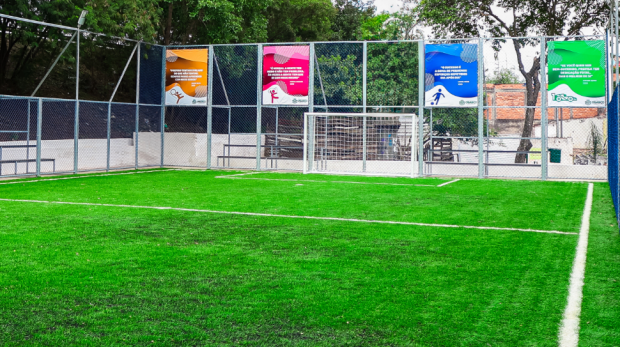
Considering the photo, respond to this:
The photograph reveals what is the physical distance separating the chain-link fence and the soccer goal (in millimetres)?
Answer: 45

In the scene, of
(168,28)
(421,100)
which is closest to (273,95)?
(421,100)

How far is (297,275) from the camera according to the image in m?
6.13

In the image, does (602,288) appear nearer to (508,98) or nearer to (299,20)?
(508,98)

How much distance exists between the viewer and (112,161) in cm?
2122

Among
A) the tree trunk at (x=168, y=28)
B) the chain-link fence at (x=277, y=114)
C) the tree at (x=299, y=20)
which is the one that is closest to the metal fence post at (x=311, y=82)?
the chain-link fence at (x=277, y=114)

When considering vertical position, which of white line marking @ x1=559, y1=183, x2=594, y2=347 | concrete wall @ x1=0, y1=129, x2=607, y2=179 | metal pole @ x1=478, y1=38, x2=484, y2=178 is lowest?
white line marking @ x1=559, y1=183, x2=594, y2=347

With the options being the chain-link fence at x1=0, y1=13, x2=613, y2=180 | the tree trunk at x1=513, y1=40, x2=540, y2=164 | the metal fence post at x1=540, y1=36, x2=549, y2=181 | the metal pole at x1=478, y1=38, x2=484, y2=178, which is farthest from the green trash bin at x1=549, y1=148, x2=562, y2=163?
the metal pole at x1=478, y1=38, x2=484, y2=178

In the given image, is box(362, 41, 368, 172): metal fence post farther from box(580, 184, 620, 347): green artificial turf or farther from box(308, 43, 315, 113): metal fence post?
box(580, 184, 620, 347): green artificial turf

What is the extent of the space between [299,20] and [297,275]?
1124 inches

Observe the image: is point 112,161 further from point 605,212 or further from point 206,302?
point 206,302

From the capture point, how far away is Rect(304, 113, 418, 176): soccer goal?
779 inches

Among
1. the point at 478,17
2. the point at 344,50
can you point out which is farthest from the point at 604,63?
the point at 478,17

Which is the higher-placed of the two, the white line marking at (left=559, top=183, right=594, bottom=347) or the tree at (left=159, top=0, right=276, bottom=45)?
the tree at (left=159, top=0, right=276, bottom=45)

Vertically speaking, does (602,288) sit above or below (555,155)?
below
